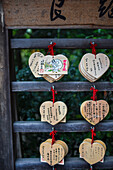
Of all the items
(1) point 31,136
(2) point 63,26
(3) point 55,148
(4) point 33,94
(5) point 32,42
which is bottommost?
(1) point 31,136

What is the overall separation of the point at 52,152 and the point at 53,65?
897 mm

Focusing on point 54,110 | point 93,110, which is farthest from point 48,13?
point 93,110

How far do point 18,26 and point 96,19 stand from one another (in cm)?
76

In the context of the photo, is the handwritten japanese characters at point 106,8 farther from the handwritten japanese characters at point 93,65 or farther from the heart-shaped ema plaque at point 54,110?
the heart-shaped ema plaque at point 54,110

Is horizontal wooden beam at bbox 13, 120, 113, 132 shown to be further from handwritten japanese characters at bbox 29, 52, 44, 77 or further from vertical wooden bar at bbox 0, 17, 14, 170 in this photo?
handwritten japanese characters at bbox 29, 52, 44, 77

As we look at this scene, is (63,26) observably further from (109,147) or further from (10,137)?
(109,147)

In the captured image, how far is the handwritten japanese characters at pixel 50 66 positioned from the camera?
1.78 metres

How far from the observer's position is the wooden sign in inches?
70.0

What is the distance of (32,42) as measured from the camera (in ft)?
6.08

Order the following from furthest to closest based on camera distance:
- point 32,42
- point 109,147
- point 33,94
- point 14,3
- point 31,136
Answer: point 31,136 < point 33,94 < point 109,147 < point 32,42 < point 14,3

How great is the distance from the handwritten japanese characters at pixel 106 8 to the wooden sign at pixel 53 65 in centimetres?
58

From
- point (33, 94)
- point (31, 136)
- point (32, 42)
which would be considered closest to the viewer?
point (32, 42)

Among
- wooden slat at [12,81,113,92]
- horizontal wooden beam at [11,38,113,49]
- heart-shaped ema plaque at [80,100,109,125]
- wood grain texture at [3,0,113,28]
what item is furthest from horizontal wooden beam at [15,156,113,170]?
wood grain texture at [3,0,113,28]

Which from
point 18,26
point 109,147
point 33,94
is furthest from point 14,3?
point 109,147
